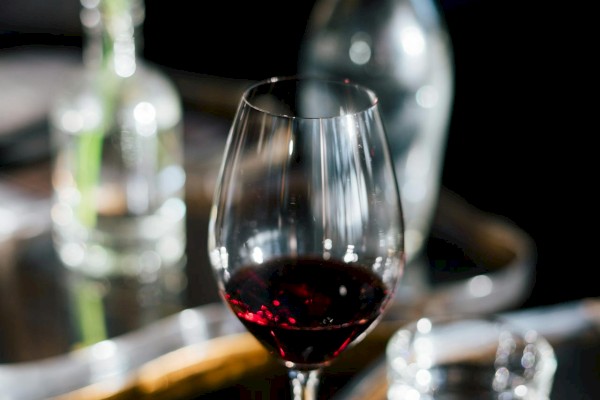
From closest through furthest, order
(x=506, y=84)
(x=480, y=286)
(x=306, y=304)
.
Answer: (x=306, y=304) → (x=480, y=286) → (x=506, y=84)

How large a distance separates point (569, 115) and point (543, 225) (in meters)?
0.34

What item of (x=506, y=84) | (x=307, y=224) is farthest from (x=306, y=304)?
(x=506, y=84)

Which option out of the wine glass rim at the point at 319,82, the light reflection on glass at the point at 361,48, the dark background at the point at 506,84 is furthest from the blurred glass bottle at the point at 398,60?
the dark background at the point at 506,84

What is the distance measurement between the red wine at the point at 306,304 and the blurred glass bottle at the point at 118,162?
16.2 inches

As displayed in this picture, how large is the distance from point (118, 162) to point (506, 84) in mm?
1260

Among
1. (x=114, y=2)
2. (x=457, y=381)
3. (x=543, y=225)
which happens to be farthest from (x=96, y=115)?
(x=543, y=225)

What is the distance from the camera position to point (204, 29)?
2.35 m

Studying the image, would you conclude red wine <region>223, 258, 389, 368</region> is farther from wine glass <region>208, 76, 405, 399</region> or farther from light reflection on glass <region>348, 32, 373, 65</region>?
light reflection on glass <region>348, 32, 373, 65</region>

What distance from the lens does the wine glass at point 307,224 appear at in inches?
20.2

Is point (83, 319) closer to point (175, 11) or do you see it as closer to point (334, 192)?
point (334, 192)

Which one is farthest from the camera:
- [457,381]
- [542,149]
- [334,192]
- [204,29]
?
[204,29]

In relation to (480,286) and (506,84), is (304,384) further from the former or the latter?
(506,84)

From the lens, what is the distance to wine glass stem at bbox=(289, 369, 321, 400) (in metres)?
0.57

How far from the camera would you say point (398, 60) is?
37.4 inches
